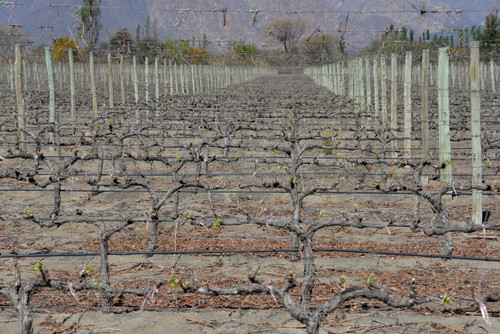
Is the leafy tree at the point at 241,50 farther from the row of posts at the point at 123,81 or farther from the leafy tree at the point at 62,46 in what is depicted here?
the leafy tree at the point at 62,46

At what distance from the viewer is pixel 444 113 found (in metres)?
7.28

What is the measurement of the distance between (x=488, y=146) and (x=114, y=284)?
556cm

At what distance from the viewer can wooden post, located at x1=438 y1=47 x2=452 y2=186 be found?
7.22 metres

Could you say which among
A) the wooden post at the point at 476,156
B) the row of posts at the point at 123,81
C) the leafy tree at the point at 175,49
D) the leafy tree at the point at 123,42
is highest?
the leafy tree at the point at 175,49

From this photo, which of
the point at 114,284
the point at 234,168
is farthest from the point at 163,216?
the point at 234,168

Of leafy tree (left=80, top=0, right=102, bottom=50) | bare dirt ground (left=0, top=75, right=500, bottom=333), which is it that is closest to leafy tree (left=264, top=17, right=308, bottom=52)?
leafy tree (left=80, top=0, right=102, bottom=50)

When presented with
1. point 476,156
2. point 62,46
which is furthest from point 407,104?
point 62,46

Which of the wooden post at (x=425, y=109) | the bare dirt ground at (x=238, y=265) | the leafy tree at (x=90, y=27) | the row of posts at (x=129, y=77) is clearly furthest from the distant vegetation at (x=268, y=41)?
the bare dirt ground at (x=238, y=265)

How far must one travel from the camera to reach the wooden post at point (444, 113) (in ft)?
23.7

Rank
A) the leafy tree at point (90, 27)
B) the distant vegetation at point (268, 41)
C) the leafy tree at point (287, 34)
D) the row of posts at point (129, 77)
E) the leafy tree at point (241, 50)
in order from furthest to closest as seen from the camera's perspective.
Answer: the leafy tree at point (241, 50), the leafy tree at point (287, 34), the row of posts at point (129, 77), the distant vegetation at point (268, 41), the leafy tree at point (90, 27)

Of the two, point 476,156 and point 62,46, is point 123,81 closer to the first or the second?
point 62,46

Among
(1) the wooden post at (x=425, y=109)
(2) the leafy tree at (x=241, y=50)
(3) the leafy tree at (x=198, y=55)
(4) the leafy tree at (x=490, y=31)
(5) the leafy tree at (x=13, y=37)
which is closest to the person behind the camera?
(4) the leafy tree at (x=490, y=31)

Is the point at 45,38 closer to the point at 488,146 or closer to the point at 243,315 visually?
the point at 488,146

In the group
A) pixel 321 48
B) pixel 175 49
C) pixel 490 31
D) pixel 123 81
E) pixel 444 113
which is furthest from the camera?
pixel 175 49
